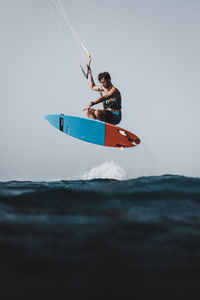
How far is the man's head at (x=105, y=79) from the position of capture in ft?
21.7

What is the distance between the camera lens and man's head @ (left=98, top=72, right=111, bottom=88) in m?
6.60

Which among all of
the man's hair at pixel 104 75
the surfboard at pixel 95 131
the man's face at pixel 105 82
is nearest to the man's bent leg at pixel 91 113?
the surfboard at pixel 95 131

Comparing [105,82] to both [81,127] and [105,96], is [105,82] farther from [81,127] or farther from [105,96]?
[81,127]

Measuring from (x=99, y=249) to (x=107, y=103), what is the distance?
585cm

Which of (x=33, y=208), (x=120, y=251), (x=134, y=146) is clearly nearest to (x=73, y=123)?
(x=134, y=146)

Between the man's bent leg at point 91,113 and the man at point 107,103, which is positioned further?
the man's bent leg at point 91,113

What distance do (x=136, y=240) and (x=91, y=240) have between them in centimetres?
43

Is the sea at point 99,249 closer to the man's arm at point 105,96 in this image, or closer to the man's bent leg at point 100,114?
the man's arm at point 105,96

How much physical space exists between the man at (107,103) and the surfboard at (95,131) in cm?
36

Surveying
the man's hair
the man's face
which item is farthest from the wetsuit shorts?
the man's hair

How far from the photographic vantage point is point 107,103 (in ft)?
22.9

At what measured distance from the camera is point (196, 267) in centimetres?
150

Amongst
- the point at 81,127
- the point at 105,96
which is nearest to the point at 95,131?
the point at 81,127

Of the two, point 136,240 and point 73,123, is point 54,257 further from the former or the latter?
point 73,123
